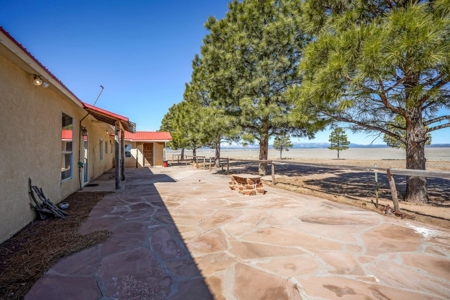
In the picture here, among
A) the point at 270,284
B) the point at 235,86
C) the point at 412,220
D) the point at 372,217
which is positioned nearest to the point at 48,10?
the point at 235,86

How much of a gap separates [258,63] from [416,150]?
24.0 feet

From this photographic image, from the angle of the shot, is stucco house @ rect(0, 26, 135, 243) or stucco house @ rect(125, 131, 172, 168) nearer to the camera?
stucco house @ rect(0, 26, 135, 243)

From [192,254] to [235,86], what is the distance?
9.73 m

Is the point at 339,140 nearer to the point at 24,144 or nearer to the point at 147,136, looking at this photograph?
the point at 147,136

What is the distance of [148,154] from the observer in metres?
20.0

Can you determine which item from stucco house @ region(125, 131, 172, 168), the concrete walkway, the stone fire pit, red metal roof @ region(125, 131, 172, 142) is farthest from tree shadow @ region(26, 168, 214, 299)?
stucco house @ region(125, 131, 172, 168)

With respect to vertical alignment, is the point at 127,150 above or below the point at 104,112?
below

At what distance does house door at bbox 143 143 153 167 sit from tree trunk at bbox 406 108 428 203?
1826cm

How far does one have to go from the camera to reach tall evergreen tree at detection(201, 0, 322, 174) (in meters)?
10.5

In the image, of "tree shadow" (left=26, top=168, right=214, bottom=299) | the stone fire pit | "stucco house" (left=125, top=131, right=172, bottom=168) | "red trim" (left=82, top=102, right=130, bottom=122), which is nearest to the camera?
"tree shadow" (left=26, top=168, right=214, bottom=299)

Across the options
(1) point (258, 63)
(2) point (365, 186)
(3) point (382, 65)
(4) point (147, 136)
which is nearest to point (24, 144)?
(3) point (382, 65)

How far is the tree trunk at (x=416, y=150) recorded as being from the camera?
587 cm

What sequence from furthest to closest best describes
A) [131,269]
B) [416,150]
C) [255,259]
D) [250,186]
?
[250,186] < [416,150] < [255,259] < [131,269]

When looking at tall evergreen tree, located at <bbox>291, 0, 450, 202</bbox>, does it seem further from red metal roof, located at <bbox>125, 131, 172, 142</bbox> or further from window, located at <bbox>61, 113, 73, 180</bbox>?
red metal roof, located at <bbox>125, 131, 172, 142</bbox>
